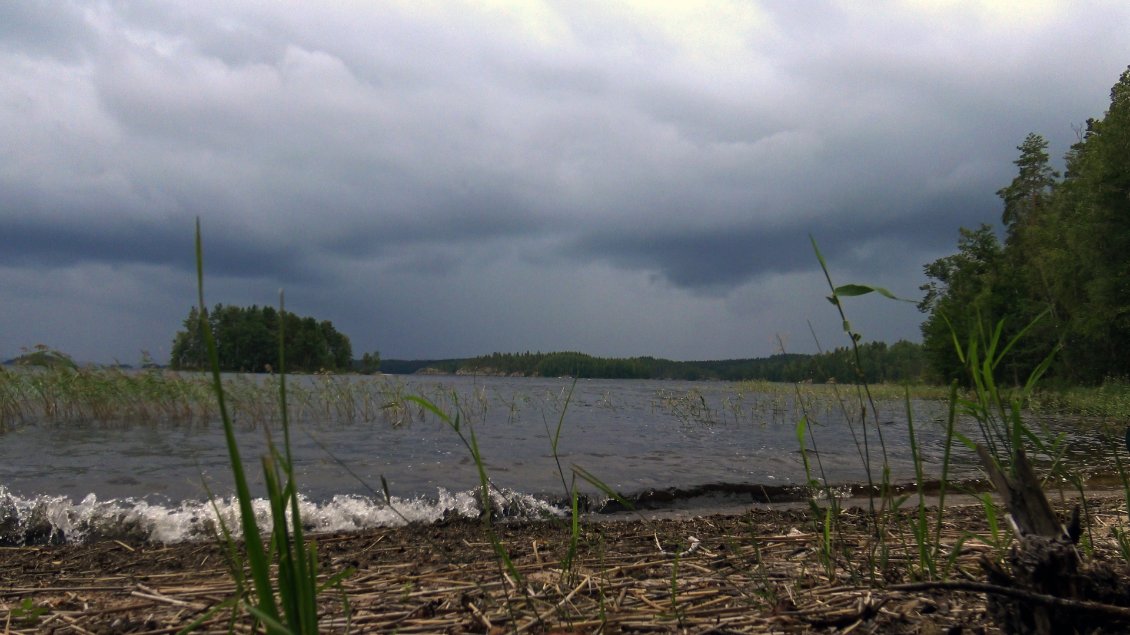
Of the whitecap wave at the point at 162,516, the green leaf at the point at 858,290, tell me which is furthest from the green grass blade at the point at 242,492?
→ the whitecap wave at the point at 162,516

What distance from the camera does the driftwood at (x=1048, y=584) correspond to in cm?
147

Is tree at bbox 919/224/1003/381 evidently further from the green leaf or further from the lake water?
the green leaf

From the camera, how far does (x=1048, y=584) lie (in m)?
1.52

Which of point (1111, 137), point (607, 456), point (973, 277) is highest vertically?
point (1111, 137)

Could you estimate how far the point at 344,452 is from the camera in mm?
10734

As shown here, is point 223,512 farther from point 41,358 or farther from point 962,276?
point 962,276

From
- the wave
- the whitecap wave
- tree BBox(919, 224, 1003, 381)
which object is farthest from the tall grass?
tree BBox(919, 224, 1003, 381)

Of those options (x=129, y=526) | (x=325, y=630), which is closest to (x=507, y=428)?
(x=129, y=526)

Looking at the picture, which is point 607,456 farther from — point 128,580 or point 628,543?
point 128,580

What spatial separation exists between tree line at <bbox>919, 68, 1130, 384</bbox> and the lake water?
9.35 meters

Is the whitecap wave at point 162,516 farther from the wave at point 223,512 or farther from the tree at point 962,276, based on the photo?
the tree at point 962,276

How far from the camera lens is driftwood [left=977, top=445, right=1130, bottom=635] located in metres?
1.47

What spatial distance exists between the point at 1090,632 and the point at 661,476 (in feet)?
25.0

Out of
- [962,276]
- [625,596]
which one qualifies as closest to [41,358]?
[625,596]
